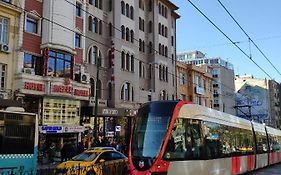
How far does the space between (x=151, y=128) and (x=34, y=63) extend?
59.4ft


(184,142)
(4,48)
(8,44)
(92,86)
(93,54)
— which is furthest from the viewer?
(93,54)

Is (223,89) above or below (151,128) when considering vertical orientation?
above

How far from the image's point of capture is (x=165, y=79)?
48.3m

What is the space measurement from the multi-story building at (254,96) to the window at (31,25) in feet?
239

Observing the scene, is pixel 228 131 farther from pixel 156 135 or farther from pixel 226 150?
pixel 156 135

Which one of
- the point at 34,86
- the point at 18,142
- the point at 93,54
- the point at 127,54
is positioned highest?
the point at 127,54

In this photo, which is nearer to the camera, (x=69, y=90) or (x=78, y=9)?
(x=69, y=90)

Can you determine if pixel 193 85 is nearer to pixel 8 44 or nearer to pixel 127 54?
pixel 127 54

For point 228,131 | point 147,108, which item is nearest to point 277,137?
point 228,131

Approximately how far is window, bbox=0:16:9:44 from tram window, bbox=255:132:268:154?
17.5 metres

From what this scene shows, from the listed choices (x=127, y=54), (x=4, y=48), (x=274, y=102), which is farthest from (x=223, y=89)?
(x=4, y=48)

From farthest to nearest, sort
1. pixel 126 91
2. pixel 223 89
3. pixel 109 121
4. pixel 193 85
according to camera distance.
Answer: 1. pixel 223 89
2. pixel 193 85
3. pixel 126 91
4. pixel 109 121

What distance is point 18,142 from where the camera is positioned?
1415 cm

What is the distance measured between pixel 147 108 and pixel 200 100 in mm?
46167
